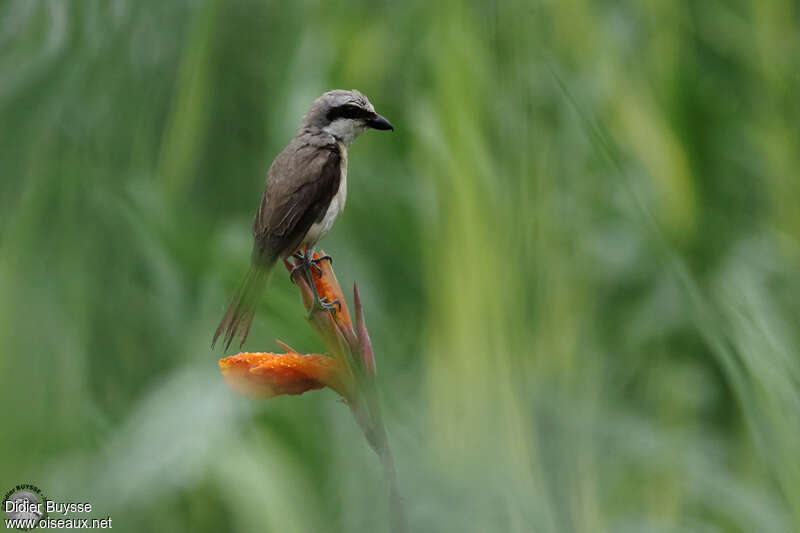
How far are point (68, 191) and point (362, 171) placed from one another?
0.40m

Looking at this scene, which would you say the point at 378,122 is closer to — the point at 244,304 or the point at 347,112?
the point at 347,112

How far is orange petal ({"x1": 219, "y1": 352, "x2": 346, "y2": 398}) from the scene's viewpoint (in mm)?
652

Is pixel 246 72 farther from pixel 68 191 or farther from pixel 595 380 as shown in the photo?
pixel 595 380

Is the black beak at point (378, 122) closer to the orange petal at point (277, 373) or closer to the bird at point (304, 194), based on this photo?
the bird at point (304, 194)

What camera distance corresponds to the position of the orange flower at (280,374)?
652mm

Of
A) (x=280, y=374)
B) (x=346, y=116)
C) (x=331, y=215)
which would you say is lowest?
(x=280, y=374)

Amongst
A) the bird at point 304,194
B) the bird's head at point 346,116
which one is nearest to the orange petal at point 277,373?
the bird at point 304,194

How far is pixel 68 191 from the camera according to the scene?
1.03m

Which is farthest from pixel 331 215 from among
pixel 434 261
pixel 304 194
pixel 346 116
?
pixel 434 261

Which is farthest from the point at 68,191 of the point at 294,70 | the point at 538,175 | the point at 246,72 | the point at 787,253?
the point at 787,253

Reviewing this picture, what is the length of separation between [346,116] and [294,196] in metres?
0.15

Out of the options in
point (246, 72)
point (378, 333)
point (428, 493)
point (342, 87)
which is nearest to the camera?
point (428, 493)

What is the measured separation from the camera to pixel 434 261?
735mm

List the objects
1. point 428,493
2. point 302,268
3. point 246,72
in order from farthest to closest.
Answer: point 246,72, point 302,268, point 428,493
